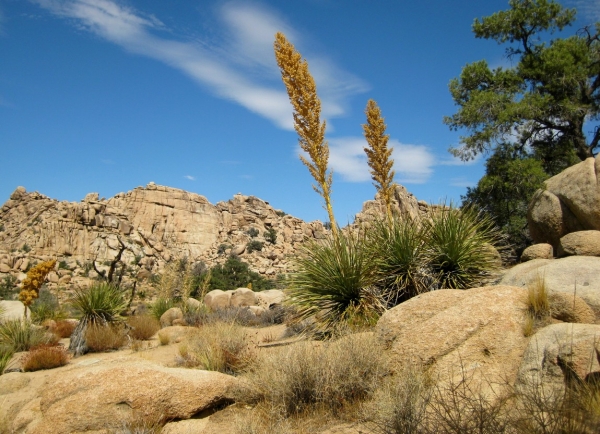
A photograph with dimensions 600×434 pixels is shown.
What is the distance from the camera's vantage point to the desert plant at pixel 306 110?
27.6ft

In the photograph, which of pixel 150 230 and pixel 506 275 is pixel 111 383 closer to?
pixel 506 275

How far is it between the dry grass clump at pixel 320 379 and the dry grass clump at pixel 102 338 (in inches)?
262

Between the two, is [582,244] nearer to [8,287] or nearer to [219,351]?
[219,351]

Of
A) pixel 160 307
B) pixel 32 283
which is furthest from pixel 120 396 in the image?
pixel 160 307

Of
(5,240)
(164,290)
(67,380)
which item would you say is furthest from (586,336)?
(5,240)

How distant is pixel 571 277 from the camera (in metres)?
6.18

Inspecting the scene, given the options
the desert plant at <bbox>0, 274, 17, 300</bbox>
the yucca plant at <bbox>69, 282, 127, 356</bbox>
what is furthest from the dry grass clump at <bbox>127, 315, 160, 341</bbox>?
the desert plant at <bbox>0, 274, 17, 300</bbox>

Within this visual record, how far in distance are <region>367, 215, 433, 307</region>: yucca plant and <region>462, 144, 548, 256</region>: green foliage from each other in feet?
28.0

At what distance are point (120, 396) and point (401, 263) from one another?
4.91m

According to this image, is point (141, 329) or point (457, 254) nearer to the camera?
point (457, 254)

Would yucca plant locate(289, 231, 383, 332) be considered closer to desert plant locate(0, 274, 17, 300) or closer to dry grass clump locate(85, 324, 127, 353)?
dry grass clump locate(85, 324, 127, 353)

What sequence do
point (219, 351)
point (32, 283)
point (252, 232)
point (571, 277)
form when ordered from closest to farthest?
point (571, 277) < point (219, 351) < point (32, 283) < point (252, 232)

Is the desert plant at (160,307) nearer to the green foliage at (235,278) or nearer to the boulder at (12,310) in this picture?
the boulder at (12,310)

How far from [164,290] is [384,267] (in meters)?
11.1
